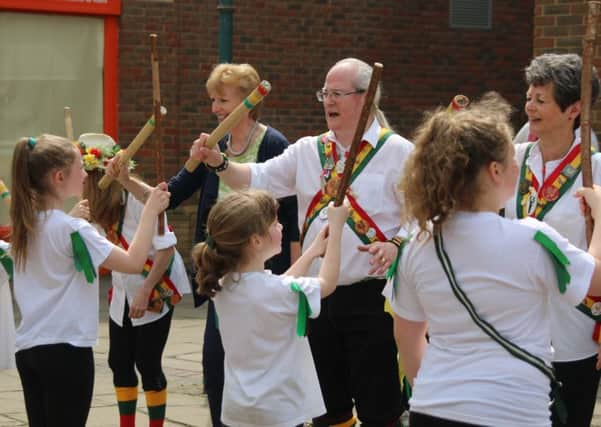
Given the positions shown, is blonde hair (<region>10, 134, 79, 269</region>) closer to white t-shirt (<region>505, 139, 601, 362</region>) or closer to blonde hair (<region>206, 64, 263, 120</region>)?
blonde hair (<region>206, 64, 263, 120</region>)

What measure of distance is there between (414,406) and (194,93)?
36.8 ft

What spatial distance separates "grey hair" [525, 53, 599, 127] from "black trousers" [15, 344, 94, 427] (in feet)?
6.81

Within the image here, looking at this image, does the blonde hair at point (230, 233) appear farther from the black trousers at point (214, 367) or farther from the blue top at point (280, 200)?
the blue top at point (280, 200)

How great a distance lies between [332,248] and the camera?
4.39 metres

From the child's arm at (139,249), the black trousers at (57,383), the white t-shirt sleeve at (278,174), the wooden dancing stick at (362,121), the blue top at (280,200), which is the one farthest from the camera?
the blue top at (280,200)

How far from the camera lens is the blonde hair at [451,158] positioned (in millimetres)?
3492

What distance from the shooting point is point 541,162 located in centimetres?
462

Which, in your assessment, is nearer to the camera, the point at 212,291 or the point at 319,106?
the point at 212,291

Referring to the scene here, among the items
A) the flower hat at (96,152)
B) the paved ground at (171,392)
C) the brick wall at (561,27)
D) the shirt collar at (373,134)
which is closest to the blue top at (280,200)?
the flower hat at (96,152)

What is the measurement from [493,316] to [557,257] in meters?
0.24

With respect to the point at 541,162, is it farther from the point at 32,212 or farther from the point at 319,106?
the point at 319,106

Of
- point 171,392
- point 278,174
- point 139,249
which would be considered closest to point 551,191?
point 278,174

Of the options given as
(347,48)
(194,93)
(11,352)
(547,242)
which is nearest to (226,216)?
(547,242)

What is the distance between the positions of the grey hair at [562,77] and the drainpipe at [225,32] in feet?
16.5
